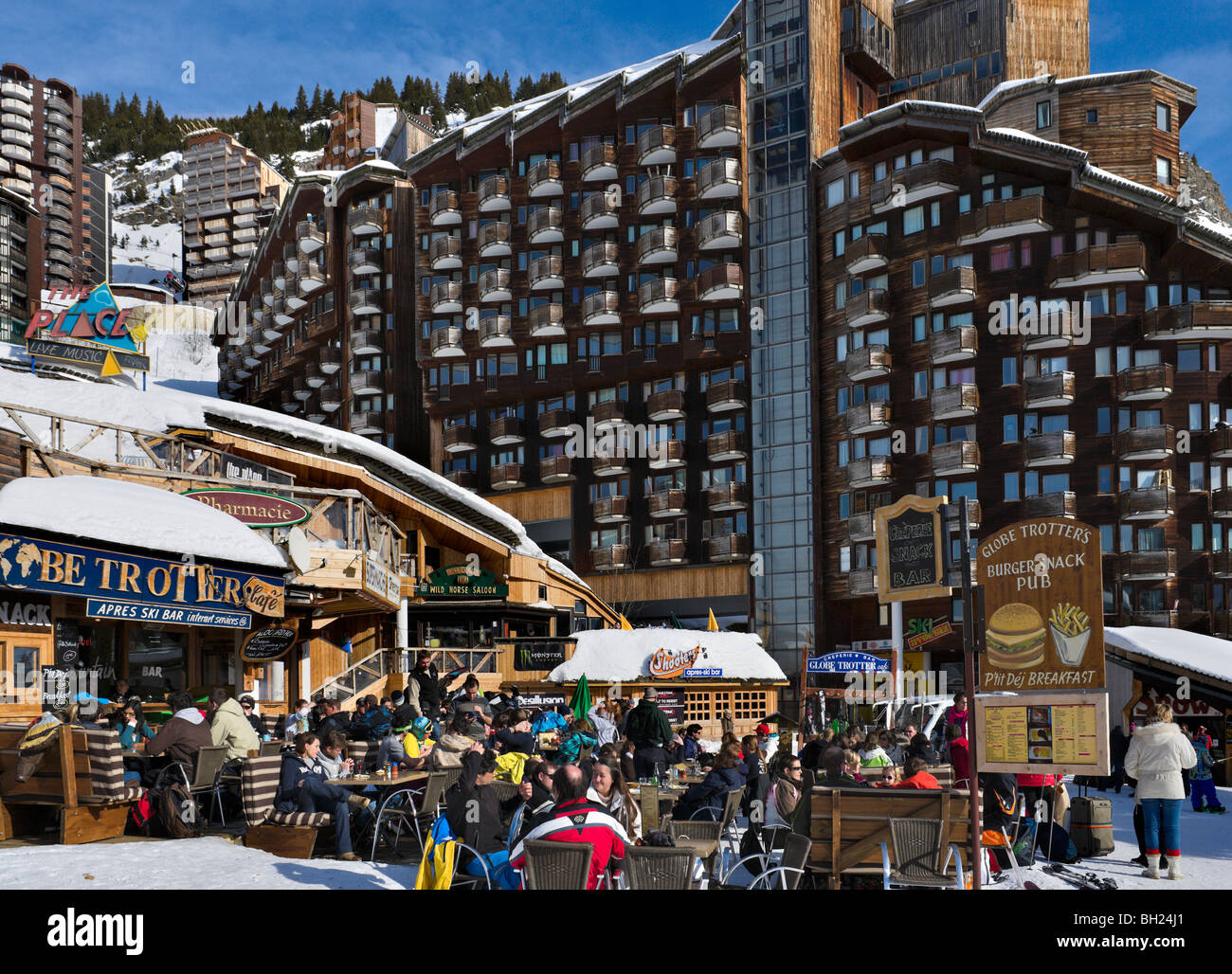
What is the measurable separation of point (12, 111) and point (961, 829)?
115 meters

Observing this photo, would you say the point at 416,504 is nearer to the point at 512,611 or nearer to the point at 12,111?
the point at 512,611

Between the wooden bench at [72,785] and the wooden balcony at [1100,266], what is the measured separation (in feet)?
142

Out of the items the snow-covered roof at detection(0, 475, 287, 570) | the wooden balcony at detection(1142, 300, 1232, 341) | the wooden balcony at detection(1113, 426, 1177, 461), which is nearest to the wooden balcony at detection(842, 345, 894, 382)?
the wooden balcony at detection(1113, 426, 1177, 461)

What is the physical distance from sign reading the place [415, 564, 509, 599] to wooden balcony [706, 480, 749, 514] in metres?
21.4

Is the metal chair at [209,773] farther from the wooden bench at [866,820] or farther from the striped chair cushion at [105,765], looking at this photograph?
the wooden bench at [866,820]

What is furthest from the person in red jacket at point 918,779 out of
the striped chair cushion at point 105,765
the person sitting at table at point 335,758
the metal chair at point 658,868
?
the striped chair cushion at point 105,765

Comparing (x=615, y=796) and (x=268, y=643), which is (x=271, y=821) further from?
(x=268, y=643)

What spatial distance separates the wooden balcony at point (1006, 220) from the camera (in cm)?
4712

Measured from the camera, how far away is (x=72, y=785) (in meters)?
11.2

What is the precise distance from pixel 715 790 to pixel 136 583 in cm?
933

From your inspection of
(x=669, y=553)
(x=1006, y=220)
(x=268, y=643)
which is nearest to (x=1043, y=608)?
(x=268, y=643)

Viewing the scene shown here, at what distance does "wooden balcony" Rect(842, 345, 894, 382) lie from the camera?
1988 inches

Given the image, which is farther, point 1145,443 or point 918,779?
point 1145,443

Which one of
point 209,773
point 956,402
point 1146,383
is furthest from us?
point 956,402
